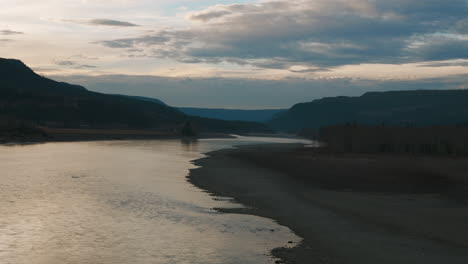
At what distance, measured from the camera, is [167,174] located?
4631 cm

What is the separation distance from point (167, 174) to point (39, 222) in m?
23.8

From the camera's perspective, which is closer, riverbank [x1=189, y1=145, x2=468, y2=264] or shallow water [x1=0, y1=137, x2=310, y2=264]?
shallow water [x1=0, y1=137, x2=310, y2=264]

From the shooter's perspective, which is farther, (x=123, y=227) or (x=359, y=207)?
(x=359, y=207)

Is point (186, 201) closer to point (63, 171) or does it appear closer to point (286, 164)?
point (63, 171)

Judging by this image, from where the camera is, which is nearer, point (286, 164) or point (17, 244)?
point (17, 244)

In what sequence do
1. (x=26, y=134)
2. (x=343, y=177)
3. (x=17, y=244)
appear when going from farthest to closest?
(x=26, y=134) < (x=343, y=177) < (x=17, y=244)

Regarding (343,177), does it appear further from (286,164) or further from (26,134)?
(26,134)

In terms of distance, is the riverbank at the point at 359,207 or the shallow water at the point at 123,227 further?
the riverbank at the point at 359,207

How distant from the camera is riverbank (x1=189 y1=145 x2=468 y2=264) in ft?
58.0

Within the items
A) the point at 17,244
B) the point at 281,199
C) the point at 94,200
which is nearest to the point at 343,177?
the point at 281,199

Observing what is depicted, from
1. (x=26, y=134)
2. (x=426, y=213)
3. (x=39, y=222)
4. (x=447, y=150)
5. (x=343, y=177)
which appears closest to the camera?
(x=39, y=222)

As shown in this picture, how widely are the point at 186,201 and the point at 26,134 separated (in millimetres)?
127837

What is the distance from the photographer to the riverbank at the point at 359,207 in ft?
58.0

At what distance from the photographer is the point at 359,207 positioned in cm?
2714
